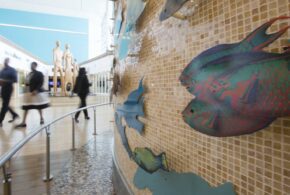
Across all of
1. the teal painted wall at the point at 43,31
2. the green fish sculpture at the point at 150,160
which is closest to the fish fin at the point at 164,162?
the green fish sculpture at the point at 150,160

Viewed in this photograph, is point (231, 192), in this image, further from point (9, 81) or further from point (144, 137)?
point (9, 81)

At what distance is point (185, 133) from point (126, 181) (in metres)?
1.25

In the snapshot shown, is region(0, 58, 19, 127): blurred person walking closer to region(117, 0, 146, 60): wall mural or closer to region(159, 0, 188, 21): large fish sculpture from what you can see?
region(117, 0, 146, 60): wall mural

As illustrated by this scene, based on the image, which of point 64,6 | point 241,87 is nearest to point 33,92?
point 241,87

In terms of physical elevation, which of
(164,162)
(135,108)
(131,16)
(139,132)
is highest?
(131,16)

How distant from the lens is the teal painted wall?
933 inches

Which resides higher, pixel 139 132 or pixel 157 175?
pixel 139 132

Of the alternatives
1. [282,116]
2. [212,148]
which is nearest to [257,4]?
[282,116]

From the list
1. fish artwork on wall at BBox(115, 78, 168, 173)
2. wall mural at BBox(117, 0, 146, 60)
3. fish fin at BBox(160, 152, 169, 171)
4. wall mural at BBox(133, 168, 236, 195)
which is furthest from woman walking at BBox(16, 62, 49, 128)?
fish fin at BBox(160, 152, 169, 171)

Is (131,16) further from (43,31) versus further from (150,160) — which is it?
(43,31)

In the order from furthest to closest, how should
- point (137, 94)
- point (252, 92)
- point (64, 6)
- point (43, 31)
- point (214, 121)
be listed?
point (43, 31) → point (64, 6) → point (137, 94) → point (214, 121) → point (252, 92)

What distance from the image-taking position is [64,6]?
74.2 ft

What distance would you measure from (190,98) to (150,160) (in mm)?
590

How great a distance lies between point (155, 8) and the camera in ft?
5.30
